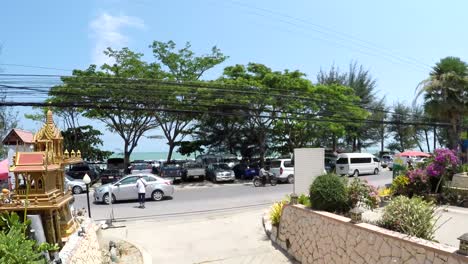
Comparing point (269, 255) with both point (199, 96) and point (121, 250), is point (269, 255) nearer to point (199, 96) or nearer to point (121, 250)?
point (121, 250)

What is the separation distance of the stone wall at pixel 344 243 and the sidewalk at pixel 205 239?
24.0 inches

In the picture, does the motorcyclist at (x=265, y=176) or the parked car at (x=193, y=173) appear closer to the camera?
the motorcyclist at (x=265, y=176)

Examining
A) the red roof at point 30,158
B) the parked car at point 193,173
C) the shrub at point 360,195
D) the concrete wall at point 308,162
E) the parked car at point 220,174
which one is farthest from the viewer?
the parked car at point 193,173

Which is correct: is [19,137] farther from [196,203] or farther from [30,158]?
[196,203]

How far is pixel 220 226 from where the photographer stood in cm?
1526

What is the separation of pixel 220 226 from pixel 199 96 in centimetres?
1716

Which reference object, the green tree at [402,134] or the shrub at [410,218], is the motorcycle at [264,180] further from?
the green tree at [402,134]

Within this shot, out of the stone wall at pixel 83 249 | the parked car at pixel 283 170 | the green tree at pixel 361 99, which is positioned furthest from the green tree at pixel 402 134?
the stone wall at pixel 83 249

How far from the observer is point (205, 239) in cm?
1337

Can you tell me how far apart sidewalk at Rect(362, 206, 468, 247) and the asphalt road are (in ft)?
28.3

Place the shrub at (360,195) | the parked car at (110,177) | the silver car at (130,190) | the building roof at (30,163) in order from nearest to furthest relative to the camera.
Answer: the building roof at (30,163) < the shrub at (360,195) < the silver car at (130,190) < the parked car at (110,177)

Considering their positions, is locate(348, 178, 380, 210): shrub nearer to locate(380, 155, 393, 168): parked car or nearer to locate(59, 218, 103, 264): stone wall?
locate(59, 218, 103, 264): stone wall

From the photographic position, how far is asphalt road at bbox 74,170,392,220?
18.3 m

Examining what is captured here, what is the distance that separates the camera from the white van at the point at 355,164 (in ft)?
111
